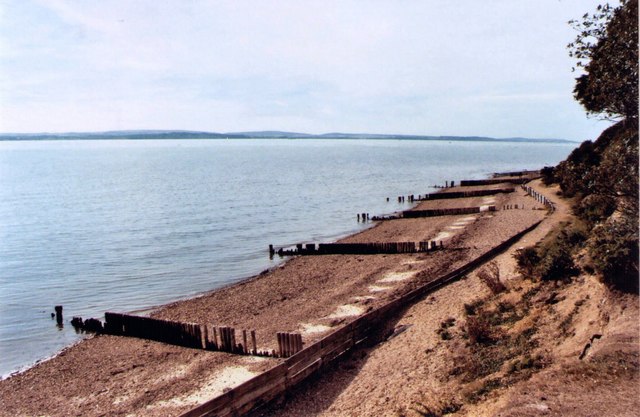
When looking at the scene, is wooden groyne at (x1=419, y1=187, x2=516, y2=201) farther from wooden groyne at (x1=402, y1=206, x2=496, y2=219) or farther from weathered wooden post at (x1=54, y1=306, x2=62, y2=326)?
weathered wooden post at (x1=54, y1=306, x2=62, y2=326)

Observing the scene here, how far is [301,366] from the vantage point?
15562 millimetres

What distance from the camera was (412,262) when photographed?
3322 cm

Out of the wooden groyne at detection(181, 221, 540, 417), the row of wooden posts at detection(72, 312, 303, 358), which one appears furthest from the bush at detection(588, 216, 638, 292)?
the row of wooden posts at detection(72, 312, 303, 358)

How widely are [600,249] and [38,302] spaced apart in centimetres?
3090

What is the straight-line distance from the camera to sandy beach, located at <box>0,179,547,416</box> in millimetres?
17547

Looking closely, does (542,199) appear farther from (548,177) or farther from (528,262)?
(528,262)

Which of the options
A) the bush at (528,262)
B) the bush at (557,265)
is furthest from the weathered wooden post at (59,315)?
the bush at (557,265)

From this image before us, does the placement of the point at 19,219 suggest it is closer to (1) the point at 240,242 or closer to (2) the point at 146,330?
(1) the point at 240,242

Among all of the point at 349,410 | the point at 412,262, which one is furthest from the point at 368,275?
the point at 349,410

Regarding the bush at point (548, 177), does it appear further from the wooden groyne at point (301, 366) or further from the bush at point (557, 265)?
the wooden groyne at point (301, 366)

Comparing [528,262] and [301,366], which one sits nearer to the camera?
[301,366]

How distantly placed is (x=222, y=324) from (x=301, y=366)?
400 inches

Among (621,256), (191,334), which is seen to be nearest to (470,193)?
(191,334)

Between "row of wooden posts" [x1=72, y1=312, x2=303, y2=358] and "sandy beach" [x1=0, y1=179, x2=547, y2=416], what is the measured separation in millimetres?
394
